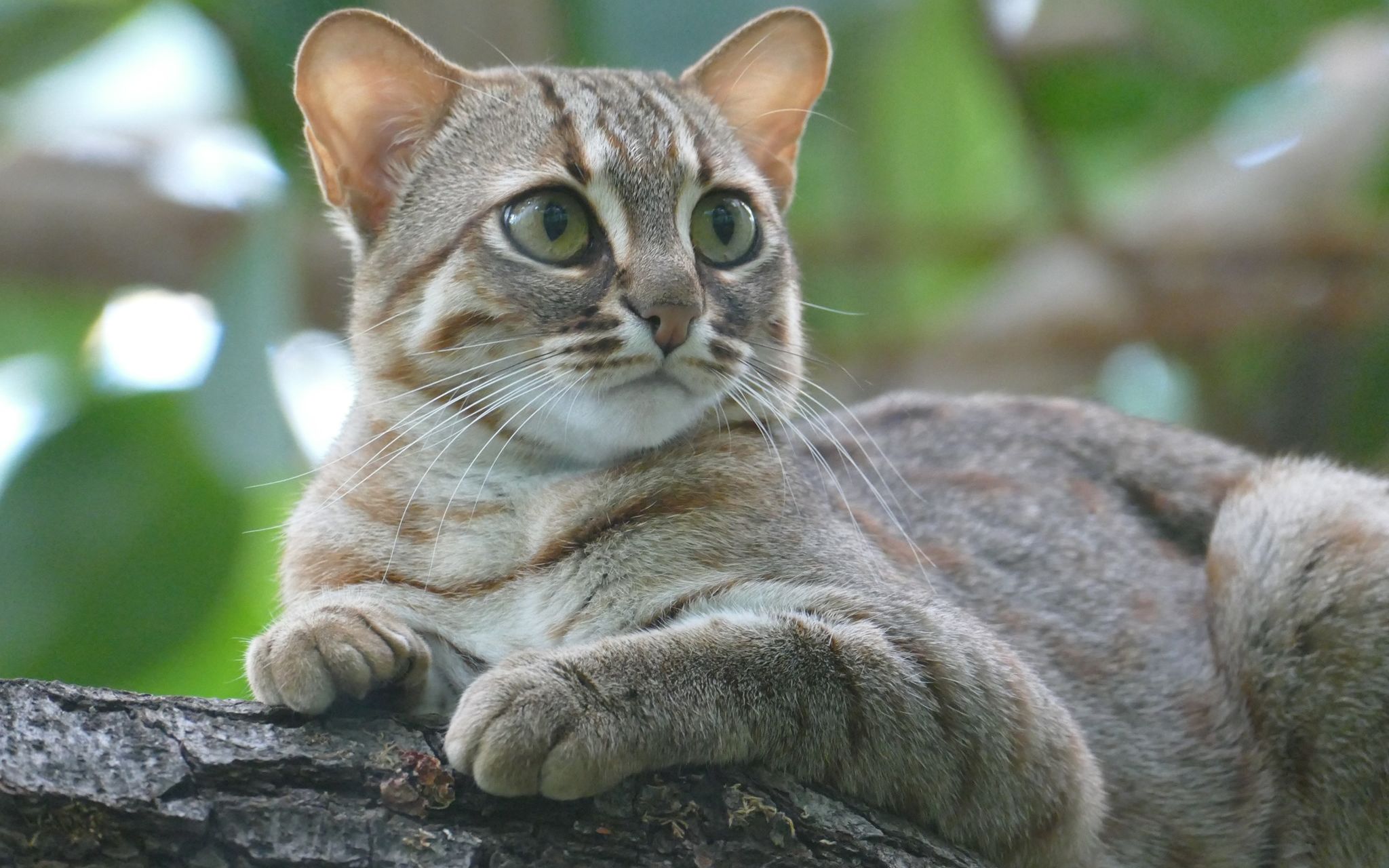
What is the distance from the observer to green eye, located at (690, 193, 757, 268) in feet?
13.7

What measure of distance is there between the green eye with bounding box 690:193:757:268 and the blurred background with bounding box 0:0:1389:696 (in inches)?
77.2

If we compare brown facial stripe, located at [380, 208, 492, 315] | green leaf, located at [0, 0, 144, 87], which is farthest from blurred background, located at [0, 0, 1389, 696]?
brown facial stripe, located at [380, 208, 492, 315]

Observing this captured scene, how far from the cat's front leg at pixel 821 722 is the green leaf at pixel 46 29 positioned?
551 cm

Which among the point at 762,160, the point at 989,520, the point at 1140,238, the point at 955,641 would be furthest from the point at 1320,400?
the point at 955,641

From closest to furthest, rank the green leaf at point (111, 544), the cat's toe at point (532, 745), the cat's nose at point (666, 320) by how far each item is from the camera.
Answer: the cat's toe at point (532, 745) < the cat's nose at point (666, 320) < the green leaf at point (111, 544)

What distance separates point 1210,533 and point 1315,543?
614mm

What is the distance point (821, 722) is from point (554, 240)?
58.9 inches

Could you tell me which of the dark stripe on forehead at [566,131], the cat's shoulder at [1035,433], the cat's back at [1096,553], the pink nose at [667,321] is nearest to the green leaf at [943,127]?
the cat's shoulder at [1035,433]

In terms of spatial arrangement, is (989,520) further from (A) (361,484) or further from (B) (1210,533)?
(A) (361,484)

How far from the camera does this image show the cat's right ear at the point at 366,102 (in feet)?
13.9

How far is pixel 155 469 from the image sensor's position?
6.32 m

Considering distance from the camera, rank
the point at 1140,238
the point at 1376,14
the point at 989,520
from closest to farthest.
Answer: the point at 989,520
the point at 1376,14
the point at 1140,238

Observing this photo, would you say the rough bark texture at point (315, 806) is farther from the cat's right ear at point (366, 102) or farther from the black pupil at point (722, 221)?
the cat's right ear at point (366, 102)

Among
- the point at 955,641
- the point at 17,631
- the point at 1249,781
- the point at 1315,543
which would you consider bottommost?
the point at 17,631
